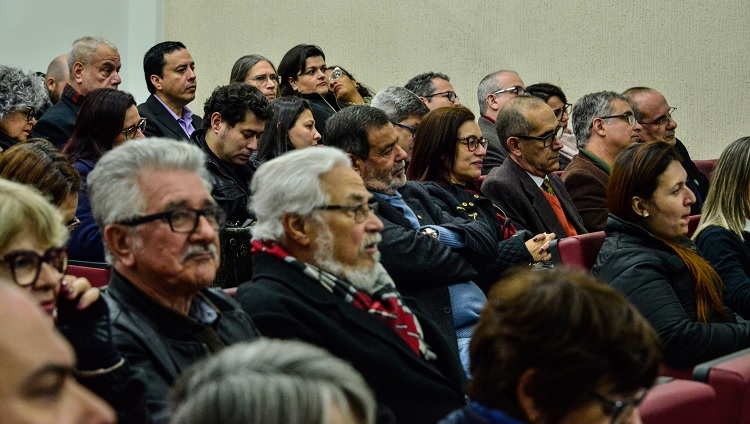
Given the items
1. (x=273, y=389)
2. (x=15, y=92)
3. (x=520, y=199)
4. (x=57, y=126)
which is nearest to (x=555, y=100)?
(x=520, y=199)

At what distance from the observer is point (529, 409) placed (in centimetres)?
141

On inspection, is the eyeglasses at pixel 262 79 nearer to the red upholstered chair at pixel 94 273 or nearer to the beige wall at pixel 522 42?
the beige wall at pixel 522 42

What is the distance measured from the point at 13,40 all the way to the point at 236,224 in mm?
3678

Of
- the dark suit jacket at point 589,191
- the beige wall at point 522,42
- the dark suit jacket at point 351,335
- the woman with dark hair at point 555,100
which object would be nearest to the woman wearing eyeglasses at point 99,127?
the dark suit jacket at point 351,335

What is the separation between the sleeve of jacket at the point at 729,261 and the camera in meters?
3.17

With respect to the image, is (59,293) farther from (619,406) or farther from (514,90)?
(514,90)

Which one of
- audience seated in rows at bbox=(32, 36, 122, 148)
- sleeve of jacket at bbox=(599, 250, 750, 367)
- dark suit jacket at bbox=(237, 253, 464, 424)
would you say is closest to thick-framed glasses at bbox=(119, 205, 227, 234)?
dark suit jacket at bbox=(237, 253, 464, 424)

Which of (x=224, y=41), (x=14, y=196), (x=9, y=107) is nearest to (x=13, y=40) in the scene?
(x=224, y=41)

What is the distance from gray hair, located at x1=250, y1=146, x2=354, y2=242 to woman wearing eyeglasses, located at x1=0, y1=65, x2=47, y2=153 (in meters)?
2.23

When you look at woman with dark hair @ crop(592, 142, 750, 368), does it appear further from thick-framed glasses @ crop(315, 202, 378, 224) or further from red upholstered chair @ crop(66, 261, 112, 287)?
red upholstered chair @ crop(66, 261, 112, 287)

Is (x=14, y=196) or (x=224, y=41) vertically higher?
(x=14, y=196)

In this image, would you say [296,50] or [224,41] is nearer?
[296,50]

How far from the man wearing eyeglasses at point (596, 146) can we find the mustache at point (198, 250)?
2.59m

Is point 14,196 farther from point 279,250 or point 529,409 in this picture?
point 529,409
